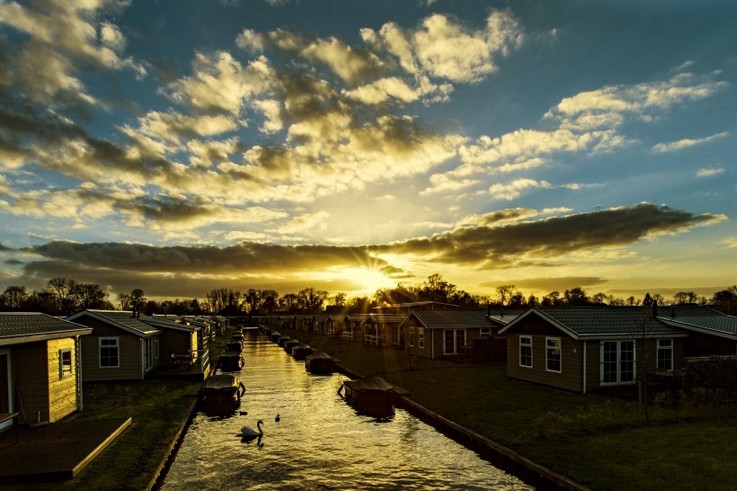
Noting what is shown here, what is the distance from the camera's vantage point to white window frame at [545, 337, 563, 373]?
27845 millimetres

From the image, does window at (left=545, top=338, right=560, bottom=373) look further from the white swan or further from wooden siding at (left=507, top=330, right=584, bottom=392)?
the white swan

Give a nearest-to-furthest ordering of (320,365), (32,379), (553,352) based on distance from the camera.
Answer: (32,379) → (553,352) → (320,365)

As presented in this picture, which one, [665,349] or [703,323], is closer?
[665,349]

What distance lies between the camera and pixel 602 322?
1110 inches

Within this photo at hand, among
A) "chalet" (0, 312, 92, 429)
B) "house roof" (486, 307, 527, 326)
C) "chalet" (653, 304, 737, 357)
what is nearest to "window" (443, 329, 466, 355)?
"house roof" (486, 307, 527, 326)

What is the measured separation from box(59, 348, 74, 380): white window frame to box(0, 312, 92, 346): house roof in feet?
2.48

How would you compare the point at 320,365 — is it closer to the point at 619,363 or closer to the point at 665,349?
the point at 619,363

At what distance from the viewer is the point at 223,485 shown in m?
16.3

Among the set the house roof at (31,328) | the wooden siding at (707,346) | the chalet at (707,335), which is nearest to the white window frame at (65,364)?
the house roof at (31,328)

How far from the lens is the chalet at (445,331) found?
45188 millimetres

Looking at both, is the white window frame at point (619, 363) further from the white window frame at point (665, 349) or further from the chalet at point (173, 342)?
the chalet at point (173, 342)

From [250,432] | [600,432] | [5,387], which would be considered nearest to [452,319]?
[250,432]

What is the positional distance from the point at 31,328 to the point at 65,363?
114 inches

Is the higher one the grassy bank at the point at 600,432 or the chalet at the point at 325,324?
the grassy bank at the point at 600,432
